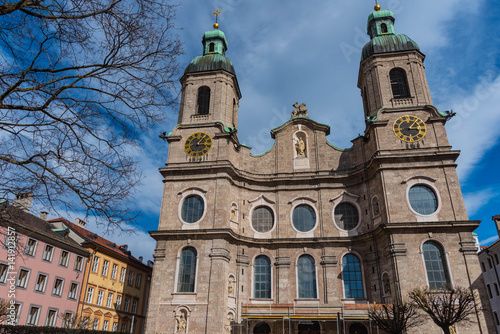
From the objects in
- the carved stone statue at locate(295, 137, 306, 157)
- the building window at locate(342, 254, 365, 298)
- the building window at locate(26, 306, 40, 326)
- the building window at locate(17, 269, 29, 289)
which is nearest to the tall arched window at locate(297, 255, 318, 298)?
the building window at locate(342, 254, 365, 298)

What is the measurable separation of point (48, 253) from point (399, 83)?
29275 mm

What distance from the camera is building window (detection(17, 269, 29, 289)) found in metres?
25.3

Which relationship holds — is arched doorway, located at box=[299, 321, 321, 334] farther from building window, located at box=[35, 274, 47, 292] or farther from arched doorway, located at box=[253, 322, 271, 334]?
building window, located at box=[35, 274, 47, 292]

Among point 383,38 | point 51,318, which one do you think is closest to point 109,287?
point 51,318

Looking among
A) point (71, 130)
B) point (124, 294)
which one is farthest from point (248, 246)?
point (71, 130)

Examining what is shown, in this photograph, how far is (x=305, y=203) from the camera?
1121 inches

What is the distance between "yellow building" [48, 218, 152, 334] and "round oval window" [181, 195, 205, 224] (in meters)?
10.2

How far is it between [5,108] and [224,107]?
24.1 metres

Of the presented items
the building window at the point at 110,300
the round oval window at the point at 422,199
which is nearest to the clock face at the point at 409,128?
the round oval window at the point at 422,199

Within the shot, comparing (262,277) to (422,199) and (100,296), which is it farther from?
(100,296)

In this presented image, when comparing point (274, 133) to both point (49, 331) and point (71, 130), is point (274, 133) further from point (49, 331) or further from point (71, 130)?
point (71, 130)

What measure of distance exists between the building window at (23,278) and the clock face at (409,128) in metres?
27.1

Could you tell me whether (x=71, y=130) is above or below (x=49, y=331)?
above

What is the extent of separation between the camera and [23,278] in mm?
25672
